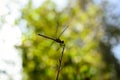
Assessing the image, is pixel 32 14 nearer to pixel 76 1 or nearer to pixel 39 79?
pixel 39 79

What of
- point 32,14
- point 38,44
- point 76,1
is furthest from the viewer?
point 76,1

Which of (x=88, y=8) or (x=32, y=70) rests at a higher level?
(x=88, y=8)

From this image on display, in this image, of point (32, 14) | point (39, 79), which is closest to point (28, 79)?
point (39, 79)

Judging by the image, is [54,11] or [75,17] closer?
[54,11]

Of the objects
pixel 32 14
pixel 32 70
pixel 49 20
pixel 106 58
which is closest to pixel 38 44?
pixel 32 70

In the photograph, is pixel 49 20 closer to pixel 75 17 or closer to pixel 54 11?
pixel 54 11

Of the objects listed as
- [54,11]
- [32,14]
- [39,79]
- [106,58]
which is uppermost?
[106,58]

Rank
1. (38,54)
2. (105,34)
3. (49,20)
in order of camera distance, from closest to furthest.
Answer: (38,54), (49,20), (105,34)
